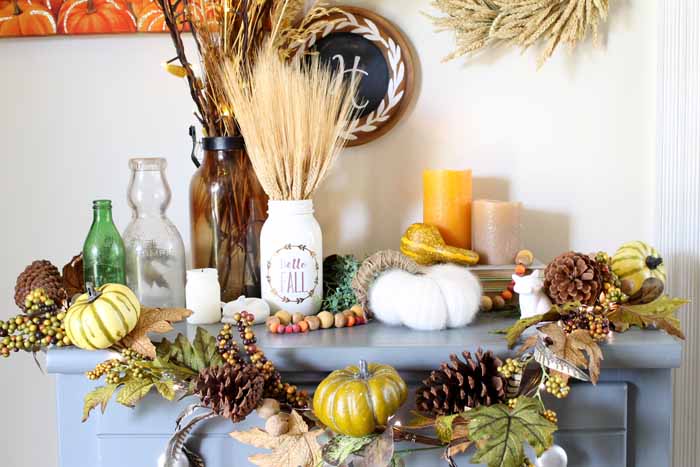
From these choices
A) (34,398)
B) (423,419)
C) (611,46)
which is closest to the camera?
(423,419)

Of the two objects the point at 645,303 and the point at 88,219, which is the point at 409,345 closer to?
the point at 645,303

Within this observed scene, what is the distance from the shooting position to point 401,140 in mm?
1236

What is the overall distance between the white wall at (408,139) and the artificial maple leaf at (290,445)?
18.0 inches

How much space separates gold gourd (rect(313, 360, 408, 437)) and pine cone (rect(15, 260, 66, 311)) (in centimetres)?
40

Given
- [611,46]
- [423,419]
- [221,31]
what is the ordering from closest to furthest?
[423,419]
[221,31]
[611,46]

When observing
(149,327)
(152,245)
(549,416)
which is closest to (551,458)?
(549,416)

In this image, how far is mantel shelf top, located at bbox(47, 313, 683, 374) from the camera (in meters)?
0.88

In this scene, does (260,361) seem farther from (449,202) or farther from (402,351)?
(449,202)

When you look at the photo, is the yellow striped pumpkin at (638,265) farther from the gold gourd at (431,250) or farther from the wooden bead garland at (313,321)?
the wooden bead garland at (313,321)

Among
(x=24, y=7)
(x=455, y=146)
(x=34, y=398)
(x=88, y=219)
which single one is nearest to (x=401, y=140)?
(x=455, y=146)

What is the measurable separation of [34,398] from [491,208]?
0.86 m

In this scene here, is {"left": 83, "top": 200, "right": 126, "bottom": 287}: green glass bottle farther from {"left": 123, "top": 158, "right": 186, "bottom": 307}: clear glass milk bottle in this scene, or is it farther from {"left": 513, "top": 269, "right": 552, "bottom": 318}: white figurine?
{"left": 513, "top": 269, "right": 552, "bottom": 318}: white figurine

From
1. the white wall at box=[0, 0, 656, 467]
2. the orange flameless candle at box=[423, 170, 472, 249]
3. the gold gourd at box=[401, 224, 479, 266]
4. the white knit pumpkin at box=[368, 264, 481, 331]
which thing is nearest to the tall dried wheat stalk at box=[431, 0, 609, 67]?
the white wall at box=[0, 0, 656, 467]

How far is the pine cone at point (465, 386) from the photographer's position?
841 millimetres
